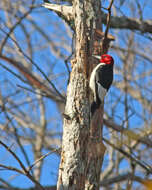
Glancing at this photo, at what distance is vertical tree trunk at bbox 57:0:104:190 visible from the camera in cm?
279

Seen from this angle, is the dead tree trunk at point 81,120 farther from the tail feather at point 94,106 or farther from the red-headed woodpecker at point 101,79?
the red-headed woodpecker at point 101,79

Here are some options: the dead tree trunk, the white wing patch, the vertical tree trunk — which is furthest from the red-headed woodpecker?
the vertical tree trunk

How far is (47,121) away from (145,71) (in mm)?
2795

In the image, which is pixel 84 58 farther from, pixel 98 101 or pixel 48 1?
pixel 48 1


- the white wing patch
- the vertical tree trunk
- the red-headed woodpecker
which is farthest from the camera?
the white wing patch

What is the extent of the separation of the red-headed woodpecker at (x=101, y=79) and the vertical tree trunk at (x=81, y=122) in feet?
→ 1.47

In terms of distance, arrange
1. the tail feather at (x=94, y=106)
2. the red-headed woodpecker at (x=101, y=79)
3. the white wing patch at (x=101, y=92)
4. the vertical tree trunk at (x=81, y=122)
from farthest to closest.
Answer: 1. the white wing patch at (x=101, y=92)
2. the red-headed woodpecker at (x=101, y=79)
3. the tail feather at (x=94, y=106)
4. the vertical tree trunk at (x=81, y=122)

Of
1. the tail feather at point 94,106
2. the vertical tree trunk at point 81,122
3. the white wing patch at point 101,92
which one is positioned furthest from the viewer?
the white wing patch at point 101,92

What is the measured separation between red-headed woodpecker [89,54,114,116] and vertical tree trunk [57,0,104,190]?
447mm

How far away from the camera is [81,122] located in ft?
9.63

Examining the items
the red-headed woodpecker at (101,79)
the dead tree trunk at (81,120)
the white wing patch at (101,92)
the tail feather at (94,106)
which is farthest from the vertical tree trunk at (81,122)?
the white wing patch at (101,92)

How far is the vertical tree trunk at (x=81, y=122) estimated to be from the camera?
9.16 ft

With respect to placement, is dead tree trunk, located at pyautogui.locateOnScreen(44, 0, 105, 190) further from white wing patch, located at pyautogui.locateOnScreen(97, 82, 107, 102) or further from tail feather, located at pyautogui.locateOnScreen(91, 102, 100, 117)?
white wing patch, located at pyautogui.locateOnScreen(97, 82, 107, 102)

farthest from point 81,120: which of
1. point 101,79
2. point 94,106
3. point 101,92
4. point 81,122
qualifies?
point 101,79
